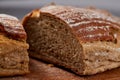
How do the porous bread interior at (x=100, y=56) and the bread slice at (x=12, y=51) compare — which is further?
the porous bread interior at (x=100, y=56)

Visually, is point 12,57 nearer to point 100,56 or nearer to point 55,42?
point 55,42

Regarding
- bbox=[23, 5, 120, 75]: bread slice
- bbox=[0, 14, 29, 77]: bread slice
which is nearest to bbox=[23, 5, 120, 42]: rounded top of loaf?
bbox=[23, 5, 120, 75]: bread slice

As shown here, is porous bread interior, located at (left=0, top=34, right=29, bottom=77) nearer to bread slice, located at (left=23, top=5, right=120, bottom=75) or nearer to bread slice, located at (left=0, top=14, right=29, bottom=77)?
bread slice, located at (left=0, top=14, right=29, bottom=77)

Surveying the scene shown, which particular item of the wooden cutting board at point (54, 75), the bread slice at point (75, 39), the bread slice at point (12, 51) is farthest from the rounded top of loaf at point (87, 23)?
the bread slice at point (12, 51)

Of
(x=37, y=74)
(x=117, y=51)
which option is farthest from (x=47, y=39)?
(x=117, y=51)

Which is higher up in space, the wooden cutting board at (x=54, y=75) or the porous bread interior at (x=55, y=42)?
the porous bread interior at (x=55, y=42)

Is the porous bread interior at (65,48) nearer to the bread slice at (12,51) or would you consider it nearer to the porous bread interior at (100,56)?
the porous bread interior at (100,56)

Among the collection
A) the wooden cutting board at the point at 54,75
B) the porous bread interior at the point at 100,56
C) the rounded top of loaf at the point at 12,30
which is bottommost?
the wooden cutting board at the point at 54,75
